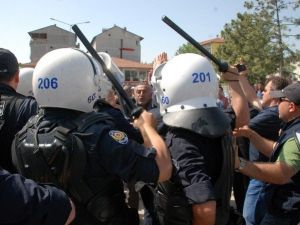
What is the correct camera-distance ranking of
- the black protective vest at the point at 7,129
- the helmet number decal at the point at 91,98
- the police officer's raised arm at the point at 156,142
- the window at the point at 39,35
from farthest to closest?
the window at the point at 39,35, the black protective vest at the point at 7,129, the helmet number decal at the point at 91,98, the police officer's raised arm at the point at 156,142

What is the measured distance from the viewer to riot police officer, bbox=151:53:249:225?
6.68ft

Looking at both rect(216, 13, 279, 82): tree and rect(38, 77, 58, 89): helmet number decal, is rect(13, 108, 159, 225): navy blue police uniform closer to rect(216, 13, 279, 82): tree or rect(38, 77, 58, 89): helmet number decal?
rect(38, 77, 58, 89): helmet number decal

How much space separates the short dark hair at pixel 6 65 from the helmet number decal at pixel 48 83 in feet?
4.58

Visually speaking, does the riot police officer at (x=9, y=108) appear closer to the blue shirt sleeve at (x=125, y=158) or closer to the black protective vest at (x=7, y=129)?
the black protective vest at (x=7, y=129)

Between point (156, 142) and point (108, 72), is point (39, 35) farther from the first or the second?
point (156, 142)

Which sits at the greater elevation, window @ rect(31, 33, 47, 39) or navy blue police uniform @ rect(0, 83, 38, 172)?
window @ rect(31, 33, 47, 39)

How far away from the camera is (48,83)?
1.96 m

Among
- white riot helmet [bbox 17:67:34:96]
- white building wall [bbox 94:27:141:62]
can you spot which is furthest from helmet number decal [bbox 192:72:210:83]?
white building wall [bbox 94:27:141:62]

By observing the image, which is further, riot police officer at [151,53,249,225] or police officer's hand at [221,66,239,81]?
police officer's hand at [221,66,239,81]

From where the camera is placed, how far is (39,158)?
1.85 m

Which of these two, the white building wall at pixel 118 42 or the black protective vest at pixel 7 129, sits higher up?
the white building wall at pixel 118 42

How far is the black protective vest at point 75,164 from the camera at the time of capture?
1.81 meters

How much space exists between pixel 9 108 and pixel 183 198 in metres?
1.65

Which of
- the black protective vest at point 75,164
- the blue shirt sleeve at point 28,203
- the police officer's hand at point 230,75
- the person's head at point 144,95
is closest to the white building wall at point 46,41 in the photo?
the person's head at point 144,95
